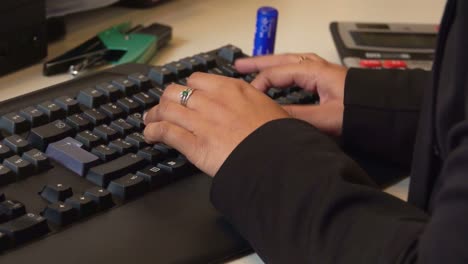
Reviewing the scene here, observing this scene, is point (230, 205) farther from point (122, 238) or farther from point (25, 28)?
point (25, 28)

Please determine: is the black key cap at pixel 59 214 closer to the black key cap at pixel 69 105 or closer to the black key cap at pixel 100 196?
the black key cap at pixel 100 196

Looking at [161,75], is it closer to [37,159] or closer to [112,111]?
[112,111]

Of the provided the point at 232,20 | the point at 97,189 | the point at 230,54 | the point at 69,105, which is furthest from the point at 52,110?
the point at 232,20

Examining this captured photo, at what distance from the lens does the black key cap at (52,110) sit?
2.09ft

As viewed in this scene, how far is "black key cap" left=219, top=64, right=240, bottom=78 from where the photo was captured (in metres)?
0.78

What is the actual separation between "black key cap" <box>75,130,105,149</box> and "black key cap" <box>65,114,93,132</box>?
0.01 m

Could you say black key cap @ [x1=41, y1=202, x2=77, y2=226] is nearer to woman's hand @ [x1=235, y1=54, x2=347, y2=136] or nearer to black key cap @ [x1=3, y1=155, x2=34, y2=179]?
black key cap @ [x1=3, y1=155, x2=34, y2=179]

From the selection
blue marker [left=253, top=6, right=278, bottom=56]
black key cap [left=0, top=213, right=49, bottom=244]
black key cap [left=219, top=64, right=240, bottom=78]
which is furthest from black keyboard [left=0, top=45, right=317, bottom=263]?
blue marker [left=253, top=6, right=278, bottom=56]

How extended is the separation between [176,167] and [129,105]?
101 millimetres

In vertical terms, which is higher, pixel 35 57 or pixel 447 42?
pixel 447 42

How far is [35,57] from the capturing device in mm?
827

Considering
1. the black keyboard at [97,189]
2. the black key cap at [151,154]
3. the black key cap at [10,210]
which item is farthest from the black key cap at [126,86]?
the black key cap at [10,210]

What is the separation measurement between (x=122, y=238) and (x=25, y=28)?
360mm

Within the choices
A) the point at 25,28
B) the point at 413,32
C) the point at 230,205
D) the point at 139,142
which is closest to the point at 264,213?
the point at 230,205
